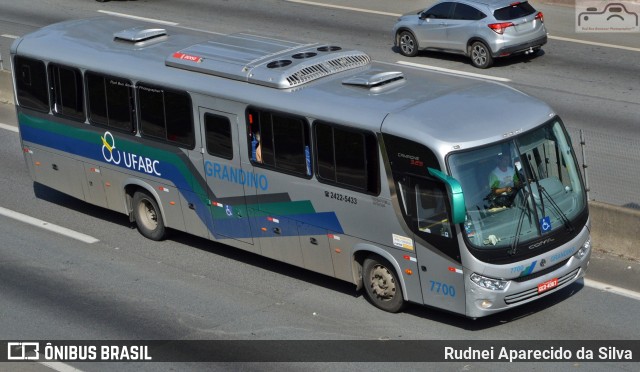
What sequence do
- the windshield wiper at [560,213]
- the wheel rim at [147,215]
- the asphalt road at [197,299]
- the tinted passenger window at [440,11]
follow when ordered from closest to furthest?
the windshield wiper at [560,213] → the asphalt road at [197,299] → the wheel rim at [147,215] → the tinted passenger window at [440,11]

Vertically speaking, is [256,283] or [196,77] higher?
[196,77]

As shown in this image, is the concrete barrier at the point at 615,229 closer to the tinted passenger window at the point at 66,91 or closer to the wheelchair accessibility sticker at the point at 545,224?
the wheelchair accessibility sticker at the point at 545,224

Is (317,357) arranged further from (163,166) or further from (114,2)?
(114,2)

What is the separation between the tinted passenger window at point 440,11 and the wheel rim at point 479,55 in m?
1.21

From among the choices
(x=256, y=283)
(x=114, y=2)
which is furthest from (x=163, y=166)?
(x=114, y=2)

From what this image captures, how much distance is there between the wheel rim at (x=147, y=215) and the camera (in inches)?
667

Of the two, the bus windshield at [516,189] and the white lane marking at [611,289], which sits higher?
the bus windshield at [516,189]

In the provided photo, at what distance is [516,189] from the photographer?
12.8 meters

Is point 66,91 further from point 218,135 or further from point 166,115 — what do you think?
point 218,135

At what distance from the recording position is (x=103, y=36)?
57.6 feet

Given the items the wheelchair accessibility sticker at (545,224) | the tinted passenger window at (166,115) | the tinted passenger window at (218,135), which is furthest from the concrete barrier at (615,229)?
the tinted passenger window at (166,115)

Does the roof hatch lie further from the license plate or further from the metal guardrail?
the metal guardrail

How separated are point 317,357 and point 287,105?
3.40 metres

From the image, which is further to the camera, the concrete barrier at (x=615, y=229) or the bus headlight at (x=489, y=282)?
the concrete barrier at (x=615, y=229)
